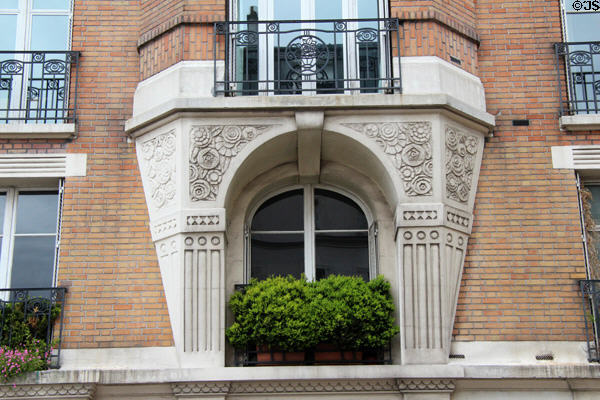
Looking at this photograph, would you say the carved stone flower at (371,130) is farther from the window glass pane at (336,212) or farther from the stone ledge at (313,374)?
the stone ledge at (313,374)

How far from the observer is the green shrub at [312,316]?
11.0 metres

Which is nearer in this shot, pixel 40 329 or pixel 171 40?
pixel 40 329

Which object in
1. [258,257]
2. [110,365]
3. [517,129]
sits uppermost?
[517,129]

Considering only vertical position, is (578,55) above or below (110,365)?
above

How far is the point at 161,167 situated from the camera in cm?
1177

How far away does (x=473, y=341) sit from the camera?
1119 cm

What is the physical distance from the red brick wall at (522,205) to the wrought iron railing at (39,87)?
16.4ft

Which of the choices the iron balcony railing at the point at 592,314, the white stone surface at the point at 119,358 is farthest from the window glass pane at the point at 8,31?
the iron balcony railing at the point at 592,314

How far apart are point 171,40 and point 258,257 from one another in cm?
278

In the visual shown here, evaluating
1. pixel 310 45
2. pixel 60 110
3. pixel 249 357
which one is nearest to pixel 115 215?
pixel 60 110

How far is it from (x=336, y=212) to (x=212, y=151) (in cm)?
176

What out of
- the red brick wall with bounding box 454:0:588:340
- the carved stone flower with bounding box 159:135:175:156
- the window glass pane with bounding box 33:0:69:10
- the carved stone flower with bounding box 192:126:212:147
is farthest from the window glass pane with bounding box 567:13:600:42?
the window glass pane with bounding box 33:0:69:10

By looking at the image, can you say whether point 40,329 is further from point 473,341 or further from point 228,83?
point 473,341

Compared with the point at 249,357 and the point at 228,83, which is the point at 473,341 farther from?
the point at 228,83
